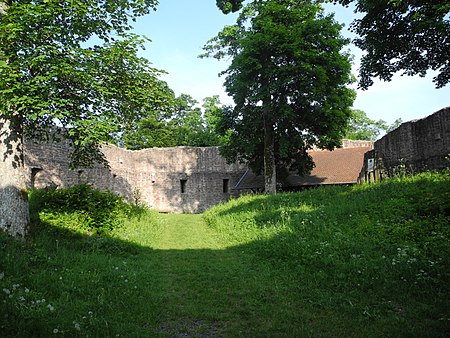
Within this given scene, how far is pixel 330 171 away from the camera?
86.0 feet

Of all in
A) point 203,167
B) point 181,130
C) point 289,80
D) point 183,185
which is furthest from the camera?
point 181,130

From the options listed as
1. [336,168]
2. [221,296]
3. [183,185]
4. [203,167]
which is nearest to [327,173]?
[336,168]

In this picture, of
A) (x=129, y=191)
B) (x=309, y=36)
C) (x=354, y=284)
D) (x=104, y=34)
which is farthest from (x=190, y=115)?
(x=354, y=284)

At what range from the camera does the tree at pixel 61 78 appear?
22.1 ft

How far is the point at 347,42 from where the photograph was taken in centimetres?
1970

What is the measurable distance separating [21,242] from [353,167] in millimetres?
23166

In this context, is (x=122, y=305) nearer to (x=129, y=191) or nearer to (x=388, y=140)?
(x=388, y=140)

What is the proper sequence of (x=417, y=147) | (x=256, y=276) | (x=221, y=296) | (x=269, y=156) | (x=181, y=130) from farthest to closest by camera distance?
1. (x=181, y=130)
2. (x=269, y=156)
3. (x=417, y=147)
4. (x=256, y=276)
5. (x=221, y=296)

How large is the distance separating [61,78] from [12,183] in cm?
273

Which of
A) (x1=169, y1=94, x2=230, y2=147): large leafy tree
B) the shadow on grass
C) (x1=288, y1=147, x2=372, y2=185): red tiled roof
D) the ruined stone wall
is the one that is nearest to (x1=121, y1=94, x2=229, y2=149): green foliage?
(x1=169, y1=94, x2=230, y2=147): large leafy tree

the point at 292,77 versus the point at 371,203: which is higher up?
the point at 292,77

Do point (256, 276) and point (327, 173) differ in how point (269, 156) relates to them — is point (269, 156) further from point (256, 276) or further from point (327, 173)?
point (256, 276)

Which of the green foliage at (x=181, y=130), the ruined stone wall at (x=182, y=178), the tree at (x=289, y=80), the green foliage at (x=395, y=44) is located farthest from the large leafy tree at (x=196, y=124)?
the green foliage at (x=395, y=44)

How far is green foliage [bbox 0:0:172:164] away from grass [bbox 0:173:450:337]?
284 centimetres
